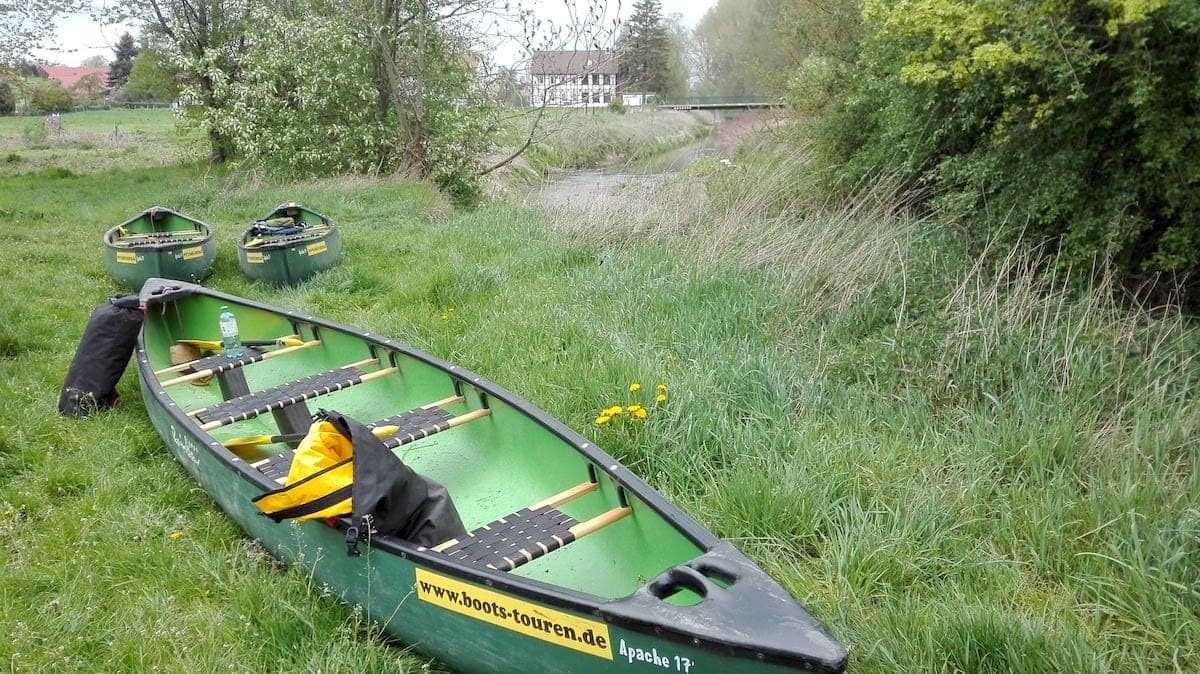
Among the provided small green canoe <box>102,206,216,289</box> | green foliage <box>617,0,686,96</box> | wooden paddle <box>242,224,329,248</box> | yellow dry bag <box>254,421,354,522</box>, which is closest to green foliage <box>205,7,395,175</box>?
wooden paddle <box>242,224,329,248</box>

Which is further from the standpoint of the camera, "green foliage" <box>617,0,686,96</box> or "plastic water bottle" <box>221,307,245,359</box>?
"green foliage" <box>617,0,686,96</box>

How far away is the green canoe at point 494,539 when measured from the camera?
2.20 m

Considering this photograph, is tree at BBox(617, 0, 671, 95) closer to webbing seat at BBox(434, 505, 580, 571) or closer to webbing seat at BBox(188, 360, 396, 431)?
webbing seat at BBox(188, 360, 396, 431)

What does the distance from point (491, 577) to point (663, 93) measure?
4547cm

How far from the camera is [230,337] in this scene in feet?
17.1

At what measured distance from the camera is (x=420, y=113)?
15625 millimetres

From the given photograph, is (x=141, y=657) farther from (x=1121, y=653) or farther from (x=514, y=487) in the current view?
(x=1121, y=653)

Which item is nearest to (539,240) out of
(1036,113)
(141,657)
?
(1036,113)

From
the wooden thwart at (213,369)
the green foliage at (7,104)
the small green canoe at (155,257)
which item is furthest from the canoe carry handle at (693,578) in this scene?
the green foliage at (7,104)

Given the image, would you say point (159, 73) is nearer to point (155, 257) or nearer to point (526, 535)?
point (155, 257)

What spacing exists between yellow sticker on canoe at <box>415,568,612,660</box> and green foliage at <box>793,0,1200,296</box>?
4.36 metres

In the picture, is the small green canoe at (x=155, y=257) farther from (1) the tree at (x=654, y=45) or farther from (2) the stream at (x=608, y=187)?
(1) the tree at (x=654, y=45)

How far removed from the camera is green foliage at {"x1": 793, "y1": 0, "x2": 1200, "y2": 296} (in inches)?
196

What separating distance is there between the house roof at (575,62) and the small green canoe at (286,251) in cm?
572
